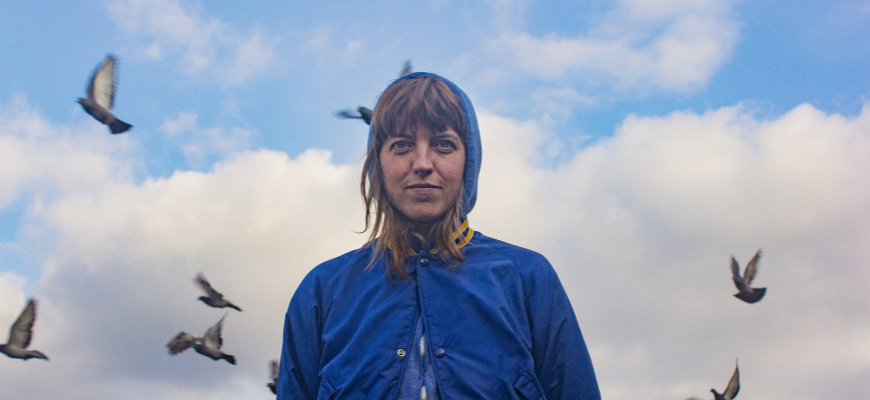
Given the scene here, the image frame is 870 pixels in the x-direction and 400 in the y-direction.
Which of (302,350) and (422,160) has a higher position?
(422,160)

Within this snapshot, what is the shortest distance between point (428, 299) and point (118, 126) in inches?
175

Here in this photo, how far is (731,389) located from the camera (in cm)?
720

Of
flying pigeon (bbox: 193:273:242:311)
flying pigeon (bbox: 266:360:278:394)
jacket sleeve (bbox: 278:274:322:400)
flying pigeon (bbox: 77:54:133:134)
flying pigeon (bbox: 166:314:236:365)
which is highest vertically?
flying pigeon (bbox: 77:54:133:134)

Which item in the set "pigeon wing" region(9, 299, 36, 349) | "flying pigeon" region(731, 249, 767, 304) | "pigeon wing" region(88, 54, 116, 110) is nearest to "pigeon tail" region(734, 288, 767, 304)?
"flying pigeon" region(731, 249, 767, 304)

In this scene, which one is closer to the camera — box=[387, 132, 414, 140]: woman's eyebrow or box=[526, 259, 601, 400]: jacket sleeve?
box=[526, 259, 601, 400]: jacket sleeve

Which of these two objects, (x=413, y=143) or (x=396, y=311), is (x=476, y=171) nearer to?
(x=413, y=143)

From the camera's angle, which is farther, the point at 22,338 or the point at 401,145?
the point at 22,338

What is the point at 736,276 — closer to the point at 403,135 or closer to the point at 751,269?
the point at 751,269

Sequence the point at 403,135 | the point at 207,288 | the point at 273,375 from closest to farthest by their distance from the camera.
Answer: the point at 403,135
the point at 273,375
the point at 207,288

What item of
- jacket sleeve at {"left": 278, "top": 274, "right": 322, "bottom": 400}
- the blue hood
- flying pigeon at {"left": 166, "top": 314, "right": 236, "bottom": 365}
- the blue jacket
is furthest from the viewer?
flying pigeon at {"left": 166, "top": 314, "right": 236, "bottom": 365}

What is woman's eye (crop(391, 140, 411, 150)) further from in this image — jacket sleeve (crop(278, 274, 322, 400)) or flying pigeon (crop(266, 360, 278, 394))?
flying pigeon (crop(266, 360, 278, 394))

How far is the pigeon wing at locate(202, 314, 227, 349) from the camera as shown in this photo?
7062 millimetres

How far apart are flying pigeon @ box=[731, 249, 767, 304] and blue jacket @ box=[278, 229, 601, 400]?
4.95m

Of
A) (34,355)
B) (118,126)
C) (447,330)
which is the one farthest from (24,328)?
(447,330)
